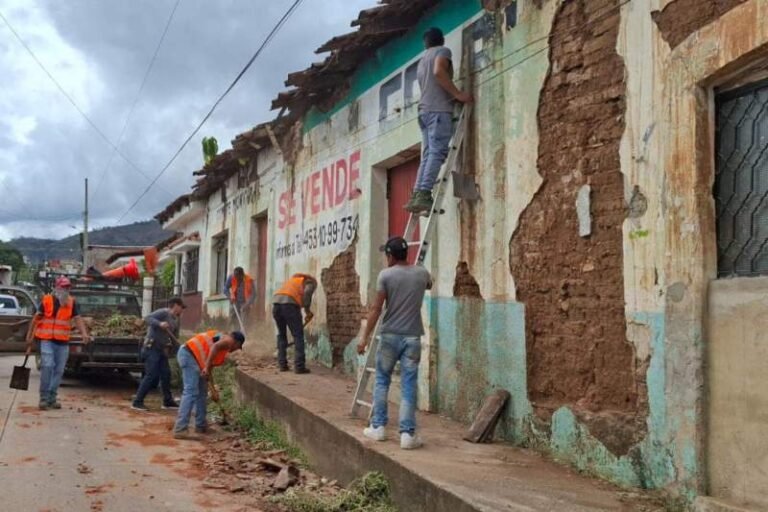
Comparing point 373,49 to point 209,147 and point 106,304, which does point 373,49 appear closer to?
point 106,304

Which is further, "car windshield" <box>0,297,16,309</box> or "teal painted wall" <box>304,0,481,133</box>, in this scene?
"car windshield" <box>0,297,16,309</box>

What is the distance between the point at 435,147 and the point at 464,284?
127 centimetres

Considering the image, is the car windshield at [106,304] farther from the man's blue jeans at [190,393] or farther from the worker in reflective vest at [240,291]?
the man's blue jeans at [190,393]

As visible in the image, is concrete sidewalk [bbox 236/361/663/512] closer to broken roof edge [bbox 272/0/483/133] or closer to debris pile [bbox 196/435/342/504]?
debris pile [bbox 196/435/342/504]

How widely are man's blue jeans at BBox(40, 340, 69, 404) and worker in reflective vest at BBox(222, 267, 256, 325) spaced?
14.3ft

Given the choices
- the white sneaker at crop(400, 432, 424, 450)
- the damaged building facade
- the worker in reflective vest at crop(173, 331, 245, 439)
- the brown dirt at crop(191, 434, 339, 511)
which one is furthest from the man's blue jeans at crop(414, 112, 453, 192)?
the worker in reflective vest at crop(173, 331, 245, 439)

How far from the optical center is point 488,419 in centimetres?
557

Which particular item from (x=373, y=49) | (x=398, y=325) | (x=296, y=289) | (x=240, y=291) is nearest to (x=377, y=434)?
(x=398, y=325)

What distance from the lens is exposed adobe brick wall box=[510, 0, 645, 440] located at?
15.5ft

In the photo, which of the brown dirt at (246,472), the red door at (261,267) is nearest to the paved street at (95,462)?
the brown dirt at (246,472)

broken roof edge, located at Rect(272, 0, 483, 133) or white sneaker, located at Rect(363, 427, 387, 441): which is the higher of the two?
broken roof edge, located at Rect(272, 0, 483, 133)

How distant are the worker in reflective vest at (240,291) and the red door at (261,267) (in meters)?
0.18

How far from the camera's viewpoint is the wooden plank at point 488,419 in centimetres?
556

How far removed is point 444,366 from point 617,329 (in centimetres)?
230
